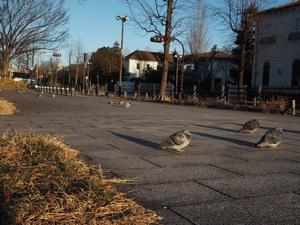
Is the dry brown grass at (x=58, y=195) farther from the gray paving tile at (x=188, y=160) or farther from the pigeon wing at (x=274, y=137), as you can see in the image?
the pigeon wing at (x=274, y=137)

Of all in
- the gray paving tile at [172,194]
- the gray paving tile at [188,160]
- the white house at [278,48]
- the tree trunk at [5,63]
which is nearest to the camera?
the gray paving tile at [172,194]

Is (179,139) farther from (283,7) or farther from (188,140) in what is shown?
(283,7)

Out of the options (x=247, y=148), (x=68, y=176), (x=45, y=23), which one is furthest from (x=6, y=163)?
(x=45, y=23)

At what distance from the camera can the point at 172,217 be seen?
4.03 meters

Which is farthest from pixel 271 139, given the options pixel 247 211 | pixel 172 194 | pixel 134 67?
pixel 134 67

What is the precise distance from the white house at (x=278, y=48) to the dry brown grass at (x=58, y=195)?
3550 centimetres

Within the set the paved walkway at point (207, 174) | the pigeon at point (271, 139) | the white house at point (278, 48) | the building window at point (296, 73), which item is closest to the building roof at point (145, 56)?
the white house at point (278, 48)

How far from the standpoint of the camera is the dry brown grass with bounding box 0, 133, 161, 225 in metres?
3.67

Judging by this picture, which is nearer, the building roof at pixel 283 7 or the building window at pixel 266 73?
the building roof at pixel 283 7

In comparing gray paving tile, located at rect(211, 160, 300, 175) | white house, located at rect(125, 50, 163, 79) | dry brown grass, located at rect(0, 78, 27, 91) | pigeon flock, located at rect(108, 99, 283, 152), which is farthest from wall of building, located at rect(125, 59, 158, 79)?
gray paving tile, located at rect(211, 160, 300, 175)

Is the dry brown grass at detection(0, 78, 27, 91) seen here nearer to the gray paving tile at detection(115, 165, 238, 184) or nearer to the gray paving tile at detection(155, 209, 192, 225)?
the gray paving tile at detection(115, 165, 238, 184)

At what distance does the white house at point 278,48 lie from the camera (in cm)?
3975

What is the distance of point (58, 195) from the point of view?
4.14 metres

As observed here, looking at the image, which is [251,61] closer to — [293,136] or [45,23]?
[45,23]
